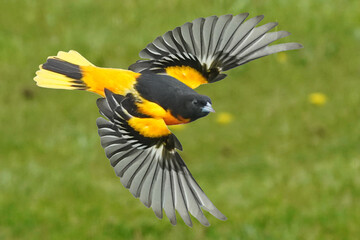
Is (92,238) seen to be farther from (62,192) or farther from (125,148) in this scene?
(125,148)

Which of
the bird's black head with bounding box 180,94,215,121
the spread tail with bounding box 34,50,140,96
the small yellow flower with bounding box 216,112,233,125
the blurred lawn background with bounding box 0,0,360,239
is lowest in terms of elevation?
the bird's black head with bounding box 180,94,215,121

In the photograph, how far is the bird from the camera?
183 cm

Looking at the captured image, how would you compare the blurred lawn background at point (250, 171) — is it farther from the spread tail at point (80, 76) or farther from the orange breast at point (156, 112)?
the orange breast at point (156, 112)

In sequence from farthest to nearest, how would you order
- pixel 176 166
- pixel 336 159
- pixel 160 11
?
pixel 336 159
pixel 160 11
pixel 176 166

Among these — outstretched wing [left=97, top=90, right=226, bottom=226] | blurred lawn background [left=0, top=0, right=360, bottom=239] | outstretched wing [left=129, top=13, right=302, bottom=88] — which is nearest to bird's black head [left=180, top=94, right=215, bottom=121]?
outstretched wing [left=97, top=90, right=226, bottom=226]

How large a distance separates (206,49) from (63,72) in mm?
485

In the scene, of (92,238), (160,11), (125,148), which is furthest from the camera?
(92,238)

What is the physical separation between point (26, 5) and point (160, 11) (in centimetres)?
98

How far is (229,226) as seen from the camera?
24.7ft

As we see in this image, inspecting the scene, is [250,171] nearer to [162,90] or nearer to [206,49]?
[206,49]

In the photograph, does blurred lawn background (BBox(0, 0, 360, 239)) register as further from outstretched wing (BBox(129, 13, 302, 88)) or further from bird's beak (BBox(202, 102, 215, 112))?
bird's beak (BBox(202, 102, 215, 112))

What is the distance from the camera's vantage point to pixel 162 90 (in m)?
1.83

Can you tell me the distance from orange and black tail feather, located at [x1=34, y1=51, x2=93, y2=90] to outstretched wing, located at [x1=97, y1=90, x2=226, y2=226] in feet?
0.52

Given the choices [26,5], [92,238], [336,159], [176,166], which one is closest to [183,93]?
[176,166]
